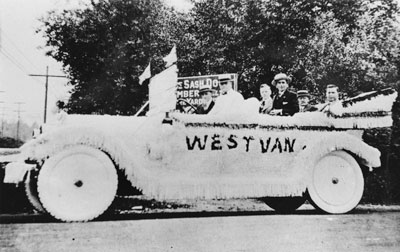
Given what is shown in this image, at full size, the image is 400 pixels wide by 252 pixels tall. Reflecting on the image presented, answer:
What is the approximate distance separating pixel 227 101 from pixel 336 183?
1.16m

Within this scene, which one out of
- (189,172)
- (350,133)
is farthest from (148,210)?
(350,133)

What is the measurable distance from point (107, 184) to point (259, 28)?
6.68 feet

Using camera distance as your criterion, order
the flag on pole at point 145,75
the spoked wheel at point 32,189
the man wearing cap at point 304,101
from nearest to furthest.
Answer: the spoked wheel at point 32,189 → the flag on pole at point 145,75 → the man wearing cap at point 304,101

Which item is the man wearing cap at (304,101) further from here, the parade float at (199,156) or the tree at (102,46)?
the tree at (102,46)

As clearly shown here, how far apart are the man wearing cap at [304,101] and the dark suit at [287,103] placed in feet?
0.55

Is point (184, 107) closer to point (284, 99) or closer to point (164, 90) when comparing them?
point (164, 90)

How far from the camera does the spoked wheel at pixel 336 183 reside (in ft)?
12.6

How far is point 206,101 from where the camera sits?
4172 millimetres

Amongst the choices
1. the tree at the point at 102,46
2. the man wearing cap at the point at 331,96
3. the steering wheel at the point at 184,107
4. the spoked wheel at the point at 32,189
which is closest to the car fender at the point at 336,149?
the man wearing cap at the point at 331,96

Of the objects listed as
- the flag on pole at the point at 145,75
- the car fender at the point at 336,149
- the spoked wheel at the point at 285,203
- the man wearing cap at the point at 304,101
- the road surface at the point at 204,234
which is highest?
the flag on pole at the point at 145,75

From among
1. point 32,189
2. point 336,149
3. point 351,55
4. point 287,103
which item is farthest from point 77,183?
point 351,55

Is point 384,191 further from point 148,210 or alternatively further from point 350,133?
point 148,210

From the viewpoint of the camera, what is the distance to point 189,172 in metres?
3.45

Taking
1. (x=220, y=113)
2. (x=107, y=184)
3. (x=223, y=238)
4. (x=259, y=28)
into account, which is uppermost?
(x=259, y=28)
